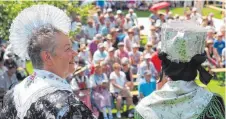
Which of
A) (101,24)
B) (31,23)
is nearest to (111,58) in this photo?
(101,24)

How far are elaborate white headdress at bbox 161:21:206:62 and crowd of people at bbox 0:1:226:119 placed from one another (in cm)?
285

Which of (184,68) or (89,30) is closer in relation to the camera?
(184,68)

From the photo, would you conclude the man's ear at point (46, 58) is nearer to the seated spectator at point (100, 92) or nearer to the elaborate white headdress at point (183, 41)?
the elaborate white headdress at point (183, 41)

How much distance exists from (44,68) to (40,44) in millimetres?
130

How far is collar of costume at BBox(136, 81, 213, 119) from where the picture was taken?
9.10 feet

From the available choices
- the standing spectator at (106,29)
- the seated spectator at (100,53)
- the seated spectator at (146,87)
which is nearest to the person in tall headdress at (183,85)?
the seated spectator at (146,87)

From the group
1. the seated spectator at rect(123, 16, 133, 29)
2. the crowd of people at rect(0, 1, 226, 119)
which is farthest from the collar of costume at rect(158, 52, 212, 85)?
the seated spectator at rect(123, 16, 133, 29)

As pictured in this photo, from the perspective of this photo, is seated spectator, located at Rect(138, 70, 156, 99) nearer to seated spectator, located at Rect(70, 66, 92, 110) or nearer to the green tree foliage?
seated spectator, located at Rect(70, 66, 92, 110)

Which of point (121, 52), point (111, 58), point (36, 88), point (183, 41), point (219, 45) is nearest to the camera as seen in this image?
point (36, 88)

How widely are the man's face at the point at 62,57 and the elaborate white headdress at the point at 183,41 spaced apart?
0.63 m

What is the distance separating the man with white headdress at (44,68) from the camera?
234cm

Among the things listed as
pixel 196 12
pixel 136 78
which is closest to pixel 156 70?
pixel 136 78

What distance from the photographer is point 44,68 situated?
98.1 inches

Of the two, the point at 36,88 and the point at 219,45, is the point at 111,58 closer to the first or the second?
the point at 219,45
